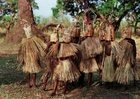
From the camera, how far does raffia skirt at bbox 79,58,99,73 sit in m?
6.47

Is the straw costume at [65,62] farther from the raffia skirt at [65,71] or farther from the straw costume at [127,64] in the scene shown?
the straw costume at [127,64]

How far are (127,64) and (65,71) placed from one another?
1390mm

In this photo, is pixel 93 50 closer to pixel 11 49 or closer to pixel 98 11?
pixel 11 49

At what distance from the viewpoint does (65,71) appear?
593 centimetres

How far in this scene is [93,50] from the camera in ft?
21.2

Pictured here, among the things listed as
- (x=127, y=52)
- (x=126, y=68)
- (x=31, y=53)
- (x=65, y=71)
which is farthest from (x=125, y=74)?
(x=31, y=53)

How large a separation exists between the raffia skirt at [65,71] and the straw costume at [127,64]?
3.29 ft

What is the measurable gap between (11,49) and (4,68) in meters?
5.24

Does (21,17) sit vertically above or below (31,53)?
above

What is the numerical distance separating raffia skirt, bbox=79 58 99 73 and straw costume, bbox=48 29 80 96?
41 centimetres

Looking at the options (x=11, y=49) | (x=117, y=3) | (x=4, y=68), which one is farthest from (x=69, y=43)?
(x=117, y=3)

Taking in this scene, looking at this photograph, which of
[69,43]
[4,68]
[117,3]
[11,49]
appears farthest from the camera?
[117,3]

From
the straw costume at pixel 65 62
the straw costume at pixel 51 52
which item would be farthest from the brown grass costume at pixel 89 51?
the straw costume at pixel 51 52

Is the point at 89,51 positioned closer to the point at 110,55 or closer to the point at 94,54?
the point at 94,54
